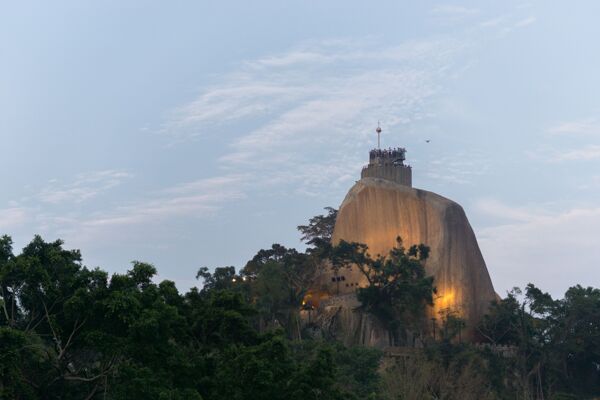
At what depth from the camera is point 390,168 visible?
78.2 m

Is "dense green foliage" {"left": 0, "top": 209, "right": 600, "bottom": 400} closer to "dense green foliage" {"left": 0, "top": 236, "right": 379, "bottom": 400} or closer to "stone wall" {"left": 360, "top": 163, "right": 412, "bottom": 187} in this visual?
"dense green foliage" {"left": 0, "top": 236, "right": 379, "bottom": 400}

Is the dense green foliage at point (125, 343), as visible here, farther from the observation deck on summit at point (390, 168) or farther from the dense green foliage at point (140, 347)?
the observation deck on summit at point (390, 168)

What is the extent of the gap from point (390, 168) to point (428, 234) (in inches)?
329

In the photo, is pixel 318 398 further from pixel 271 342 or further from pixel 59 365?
pixel 59 365

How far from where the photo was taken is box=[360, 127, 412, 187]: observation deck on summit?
78.2 metres

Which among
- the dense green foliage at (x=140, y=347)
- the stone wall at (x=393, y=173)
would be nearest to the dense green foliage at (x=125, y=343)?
the dense green foliage at (x=140, y=347)

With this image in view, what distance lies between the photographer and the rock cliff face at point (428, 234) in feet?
227

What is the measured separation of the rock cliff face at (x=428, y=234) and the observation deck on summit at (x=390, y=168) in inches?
69.6

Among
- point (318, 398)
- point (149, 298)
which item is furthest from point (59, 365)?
point (318, 398)

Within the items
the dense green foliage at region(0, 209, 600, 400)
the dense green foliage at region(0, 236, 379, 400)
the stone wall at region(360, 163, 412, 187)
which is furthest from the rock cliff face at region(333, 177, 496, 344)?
the dense green foliage at region(0, 236, 379, 400)

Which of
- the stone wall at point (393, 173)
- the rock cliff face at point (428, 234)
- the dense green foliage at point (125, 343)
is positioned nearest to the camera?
the dense green foliage at point (125, 343)

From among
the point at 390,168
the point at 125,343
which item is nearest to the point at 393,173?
the point at 390,168

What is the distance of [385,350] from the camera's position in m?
59.2

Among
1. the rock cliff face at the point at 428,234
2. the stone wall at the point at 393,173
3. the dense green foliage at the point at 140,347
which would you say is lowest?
the dense green foliage at the point at 140,347
